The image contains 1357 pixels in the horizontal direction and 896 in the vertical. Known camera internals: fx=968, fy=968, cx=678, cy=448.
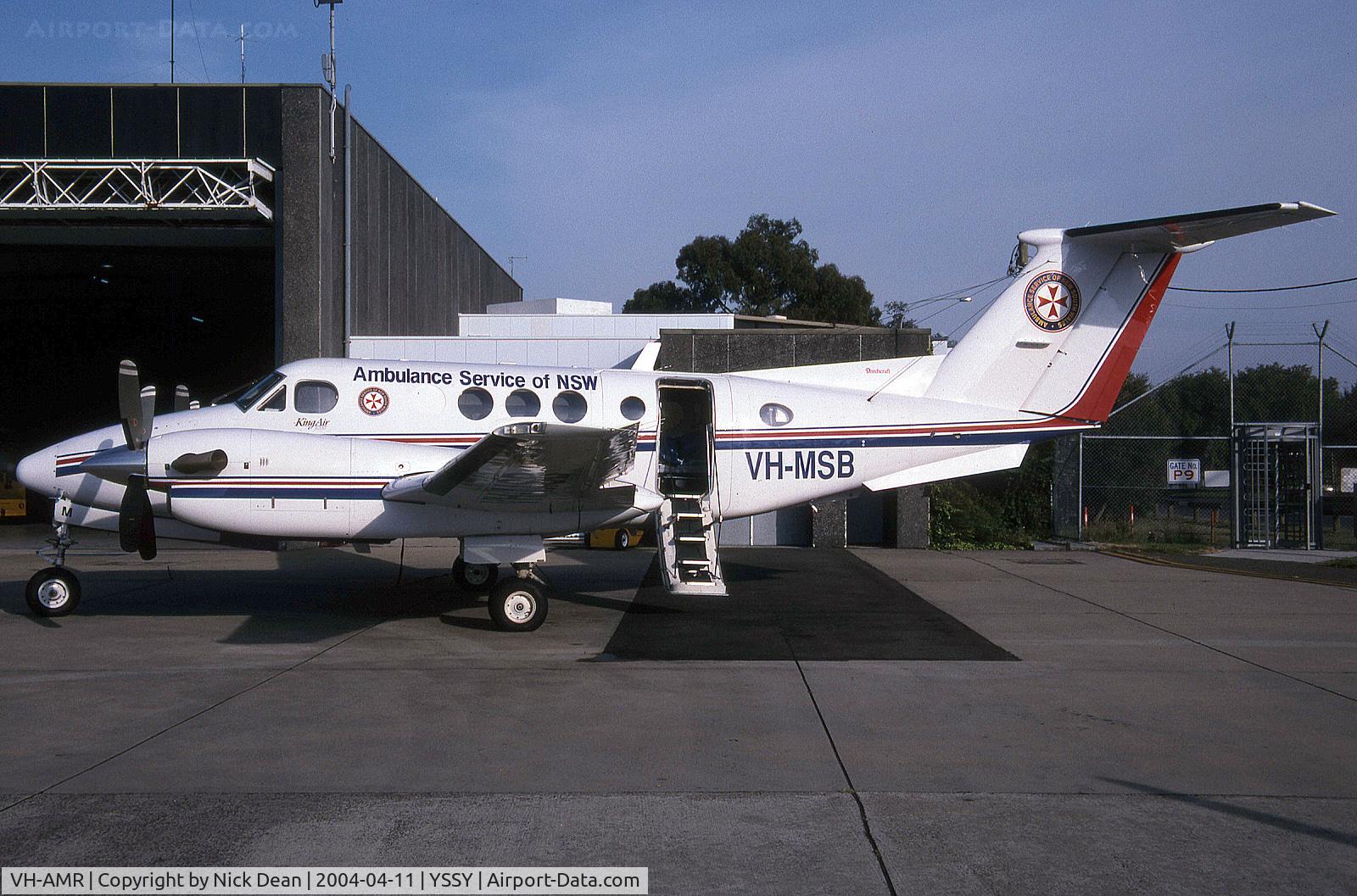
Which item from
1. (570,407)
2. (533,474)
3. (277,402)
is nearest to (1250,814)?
(533,474)

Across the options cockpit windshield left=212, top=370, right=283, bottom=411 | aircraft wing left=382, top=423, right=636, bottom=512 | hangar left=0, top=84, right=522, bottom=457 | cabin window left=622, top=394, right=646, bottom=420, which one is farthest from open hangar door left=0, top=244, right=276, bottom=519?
aircraft wing left=382, top=423, right=636, bottom=512

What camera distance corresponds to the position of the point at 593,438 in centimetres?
845

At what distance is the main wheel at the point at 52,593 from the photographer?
10.3 metres

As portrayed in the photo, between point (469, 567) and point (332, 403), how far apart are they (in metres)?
2.77

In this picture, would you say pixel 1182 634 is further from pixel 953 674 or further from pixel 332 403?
pixel 332 403

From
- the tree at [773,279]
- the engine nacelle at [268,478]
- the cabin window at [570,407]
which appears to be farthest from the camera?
the tree at [773,279]

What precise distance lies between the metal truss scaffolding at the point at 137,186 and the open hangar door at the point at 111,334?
246 inches

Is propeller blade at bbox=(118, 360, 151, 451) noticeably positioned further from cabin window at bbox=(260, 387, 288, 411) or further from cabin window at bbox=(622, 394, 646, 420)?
cabin window at bbox=(622, 394, 646, 420)

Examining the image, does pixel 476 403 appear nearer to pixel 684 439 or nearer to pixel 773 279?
pixel 684 439

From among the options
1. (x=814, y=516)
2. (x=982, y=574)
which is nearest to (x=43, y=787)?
(x=982, y=574)

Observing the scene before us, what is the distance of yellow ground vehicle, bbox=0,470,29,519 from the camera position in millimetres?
27375

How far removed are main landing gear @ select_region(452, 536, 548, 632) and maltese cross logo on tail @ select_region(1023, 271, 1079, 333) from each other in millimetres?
6827

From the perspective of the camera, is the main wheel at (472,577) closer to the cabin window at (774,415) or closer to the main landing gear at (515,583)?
the main landing gear at (515,583)

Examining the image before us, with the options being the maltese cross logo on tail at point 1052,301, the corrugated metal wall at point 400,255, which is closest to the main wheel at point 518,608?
the maltese cross logo on tail at point 1052,301
